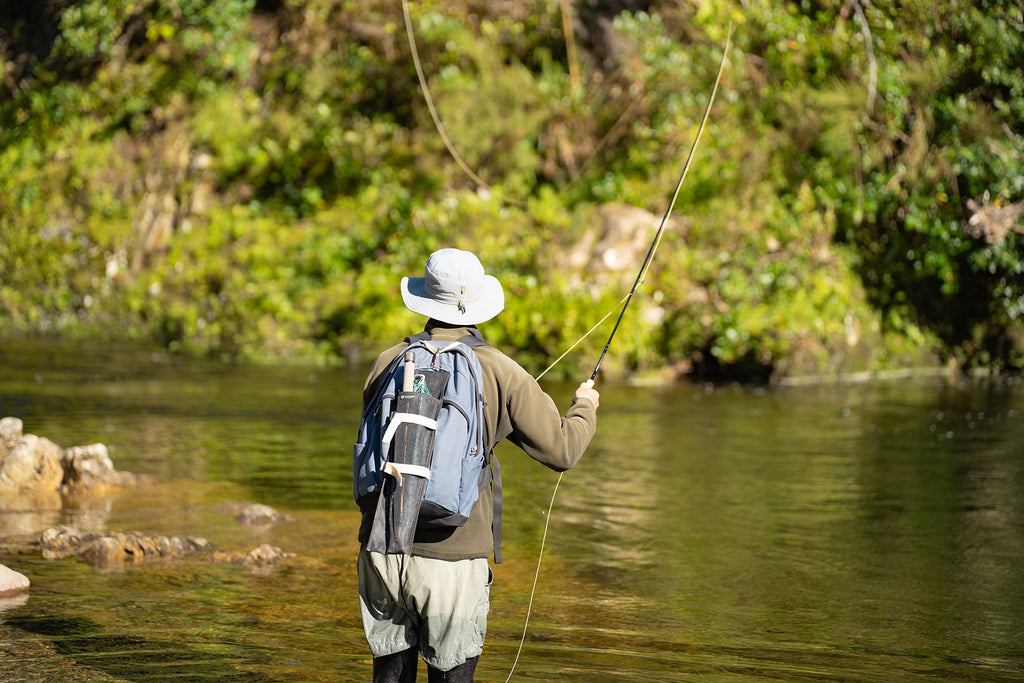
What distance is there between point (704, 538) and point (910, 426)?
537 centimetres

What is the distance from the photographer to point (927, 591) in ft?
20.3

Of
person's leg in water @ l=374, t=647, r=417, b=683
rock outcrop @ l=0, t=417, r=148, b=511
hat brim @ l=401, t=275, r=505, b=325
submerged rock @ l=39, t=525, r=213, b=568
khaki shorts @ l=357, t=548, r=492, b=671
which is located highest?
hat brim @ l=401, t=275, r=505, b=325

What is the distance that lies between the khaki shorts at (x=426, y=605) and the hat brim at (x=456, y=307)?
27.0 inches

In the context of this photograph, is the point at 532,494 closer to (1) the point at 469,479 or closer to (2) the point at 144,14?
(1) the point at 469,479

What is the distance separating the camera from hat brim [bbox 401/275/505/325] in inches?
151

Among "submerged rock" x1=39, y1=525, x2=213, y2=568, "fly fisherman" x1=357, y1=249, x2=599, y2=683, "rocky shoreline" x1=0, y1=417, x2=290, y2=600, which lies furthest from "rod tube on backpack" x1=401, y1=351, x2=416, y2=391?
"submerged rock" x1=39, y1=525, x2=213, y2=568

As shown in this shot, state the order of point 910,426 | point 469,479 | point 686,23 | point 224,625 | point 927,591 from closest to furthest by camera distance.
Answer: point 469,479, point 224,625, point 927,591, point 910,426, point 686,23

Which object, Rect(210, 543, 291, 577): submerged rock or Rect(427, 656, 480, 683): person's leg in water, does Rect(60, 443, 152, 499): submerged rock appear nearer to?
Rect(210, 543, 291, 577): submerged rock

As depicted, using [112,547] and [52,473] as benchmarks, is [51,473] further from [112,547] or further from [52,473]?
[112,547]

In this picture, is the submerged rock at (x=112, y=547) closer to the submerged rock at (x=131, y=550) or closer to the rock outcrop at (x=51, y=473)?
the submerged rock at (x=131, y=550)

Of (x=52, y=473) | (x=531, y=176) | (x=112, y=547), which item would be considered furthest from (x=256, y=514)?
(x=531, y=176)

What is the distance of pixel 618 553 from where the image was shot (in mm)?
6852

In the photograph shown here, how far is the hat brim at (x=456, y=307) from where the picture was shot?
151 inches

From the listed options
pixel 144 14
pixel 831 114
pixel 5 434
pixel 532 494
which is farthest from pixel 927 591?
pixel 144 14
